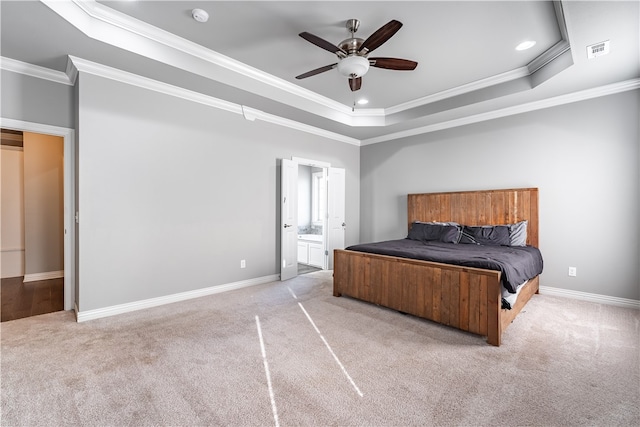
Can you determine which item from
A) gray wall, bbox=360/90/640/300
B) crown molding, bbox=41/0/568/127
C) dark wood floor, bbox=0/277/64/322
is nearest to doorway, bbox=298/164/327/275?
crown molding, bbox=41/0/568/127

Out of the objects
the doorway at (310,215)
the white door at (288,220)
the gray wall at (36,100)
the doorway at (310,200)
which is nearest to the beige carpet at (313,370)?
the white door at (288,220)

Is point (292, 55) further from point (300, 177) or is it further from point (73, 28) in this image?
point (300, 177)

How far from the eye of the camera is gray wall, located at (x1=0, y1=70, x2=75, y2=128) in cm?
296

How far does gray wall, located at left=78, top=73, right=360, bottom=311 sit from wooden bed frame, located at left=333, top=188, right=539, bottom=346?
5.19 ft

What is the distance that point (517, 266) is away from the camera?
2.88 m

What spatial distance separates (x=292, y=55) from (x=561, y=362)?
377 centimetres

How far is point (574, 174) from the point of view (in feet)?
12.5

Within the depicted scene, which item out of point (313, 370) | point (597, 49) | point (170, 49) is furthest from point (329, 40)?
point (313, 370)

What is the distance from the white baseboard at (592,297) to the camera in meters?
3.45

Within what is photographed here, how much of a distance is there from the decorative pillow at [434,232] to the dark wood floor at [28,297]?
→ 4.86m

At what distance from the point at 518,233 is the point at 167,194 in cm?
468

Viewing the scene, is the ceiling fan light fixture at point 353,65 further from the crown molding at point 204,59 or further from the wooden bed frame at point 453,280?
the wooden bed frame at point 453,280

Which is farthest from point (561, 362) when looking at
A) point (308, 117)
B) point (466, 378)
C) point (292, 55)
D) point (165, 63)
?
point (165, 63)

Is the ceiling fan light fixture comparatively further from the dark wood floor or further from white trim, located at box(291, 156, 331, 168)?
the dark wood floor
